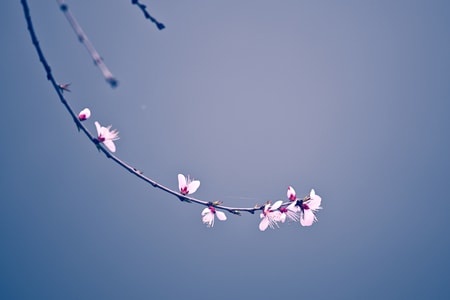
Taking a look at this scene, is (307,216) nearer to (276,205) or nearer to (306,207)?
(306,207)

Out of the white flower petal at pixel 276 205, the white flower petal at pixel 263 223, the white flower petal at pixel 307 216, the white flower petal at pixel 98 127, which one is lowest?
the white flower petal at pixel 98 127

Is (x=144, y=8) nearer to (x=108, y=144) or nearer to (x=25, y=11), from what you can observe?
(x=25, y=11)

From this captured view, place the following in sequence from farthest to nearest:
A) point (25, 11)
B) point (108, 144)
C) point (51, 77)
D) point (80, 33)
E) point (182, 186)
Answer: point (182, 186), point (108, 144), point (51, 77), point (25, 11), point (80, 33)

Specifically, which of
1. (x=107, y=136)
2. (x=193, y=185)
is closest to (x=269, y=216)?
(x=193, y=185)

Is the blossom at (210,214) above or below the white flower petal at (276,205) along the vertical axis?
below

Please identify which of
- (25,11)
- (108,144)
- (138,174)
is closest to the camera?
(25,11)

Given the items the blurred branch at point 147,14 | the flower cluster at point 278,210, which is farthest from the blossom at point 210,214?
the blurred branch at point 147,14

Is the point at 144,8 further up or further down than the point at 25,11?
further up

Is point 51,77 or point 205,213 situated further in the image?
point 205,213

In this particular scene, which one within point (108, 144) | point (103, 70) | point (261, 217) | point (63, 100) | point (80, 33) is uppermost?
point (261, 217)

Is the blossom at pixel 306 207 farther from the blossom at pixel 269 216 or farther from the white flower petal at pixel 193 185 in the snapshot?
the white flower petal at pixel 193 185

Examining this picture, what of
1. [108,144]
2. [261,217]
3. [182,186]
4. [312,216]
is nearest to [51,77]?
[108,144]
